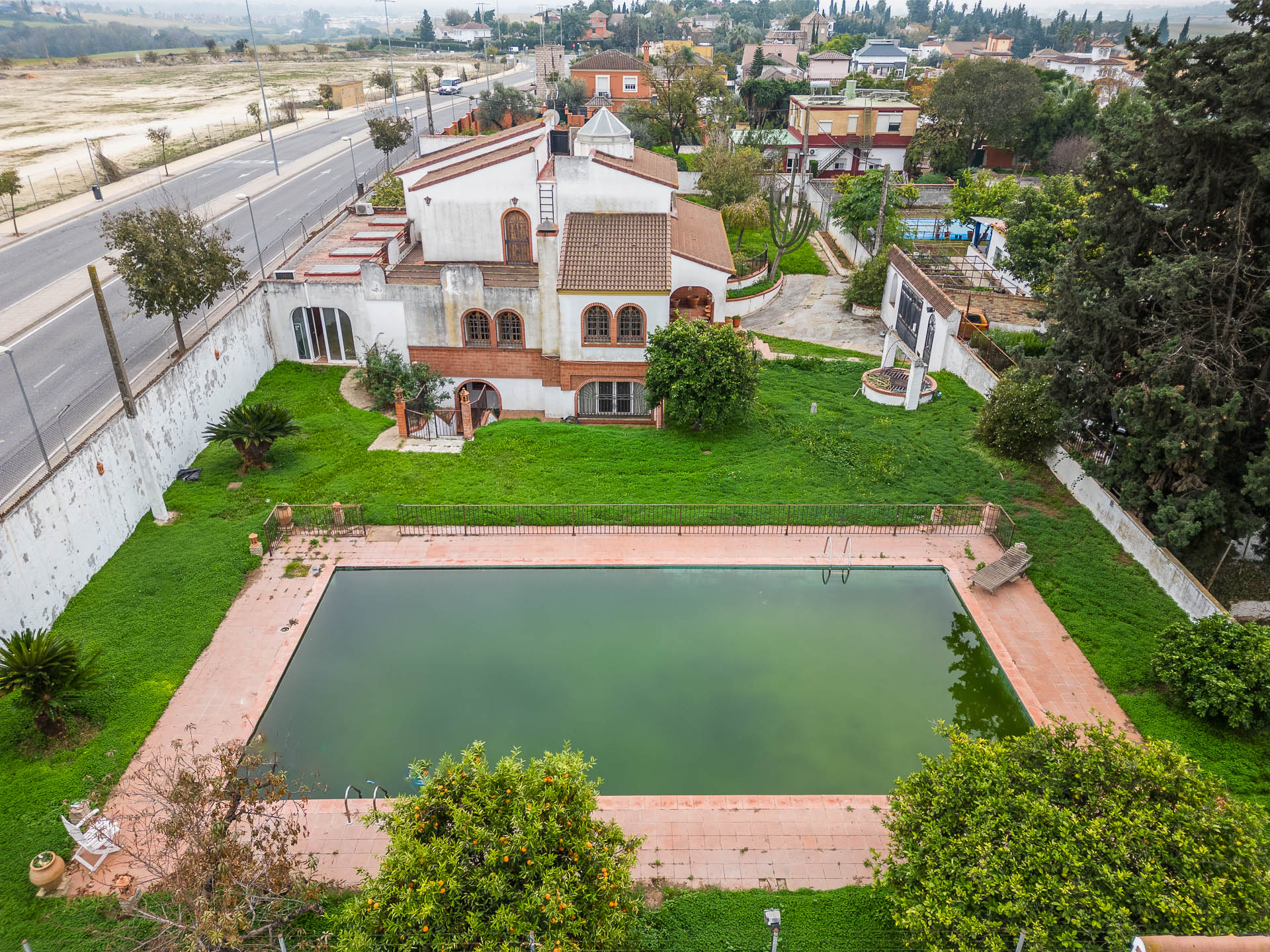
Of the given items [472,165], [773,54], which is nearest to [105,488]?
[472,165]

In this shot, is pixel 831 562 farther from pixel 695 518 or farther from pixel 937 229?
pixel 937 229

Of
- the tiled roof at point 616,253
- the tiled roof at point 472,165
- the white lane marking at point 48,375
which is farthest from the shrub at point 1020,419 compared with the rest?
the white lane marking at point 48,375

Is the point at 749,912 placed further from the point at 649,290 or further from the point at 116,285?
the point at 116,285

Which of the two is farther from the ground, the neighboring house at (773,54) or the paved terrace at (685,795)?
the neighboring house at (773,54)

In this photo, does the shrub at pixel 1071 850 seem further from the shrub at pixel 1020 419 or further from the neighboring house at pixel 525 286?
the neighboring house at pixel 525 286

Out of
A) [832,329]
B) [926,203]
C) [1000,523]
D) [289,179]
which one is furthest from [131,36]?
[1000,523]

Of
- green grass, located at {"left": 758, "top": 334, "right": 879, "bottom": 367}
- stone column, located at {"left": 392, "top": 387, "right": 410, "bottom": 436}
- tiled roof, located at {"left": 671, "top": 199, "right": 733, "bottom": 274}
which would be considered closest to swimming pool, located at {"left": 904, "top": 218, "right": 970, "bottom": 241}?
tiled roof, located at {"left": 671, "top": 199, "right": 733, "bottom": 274}
